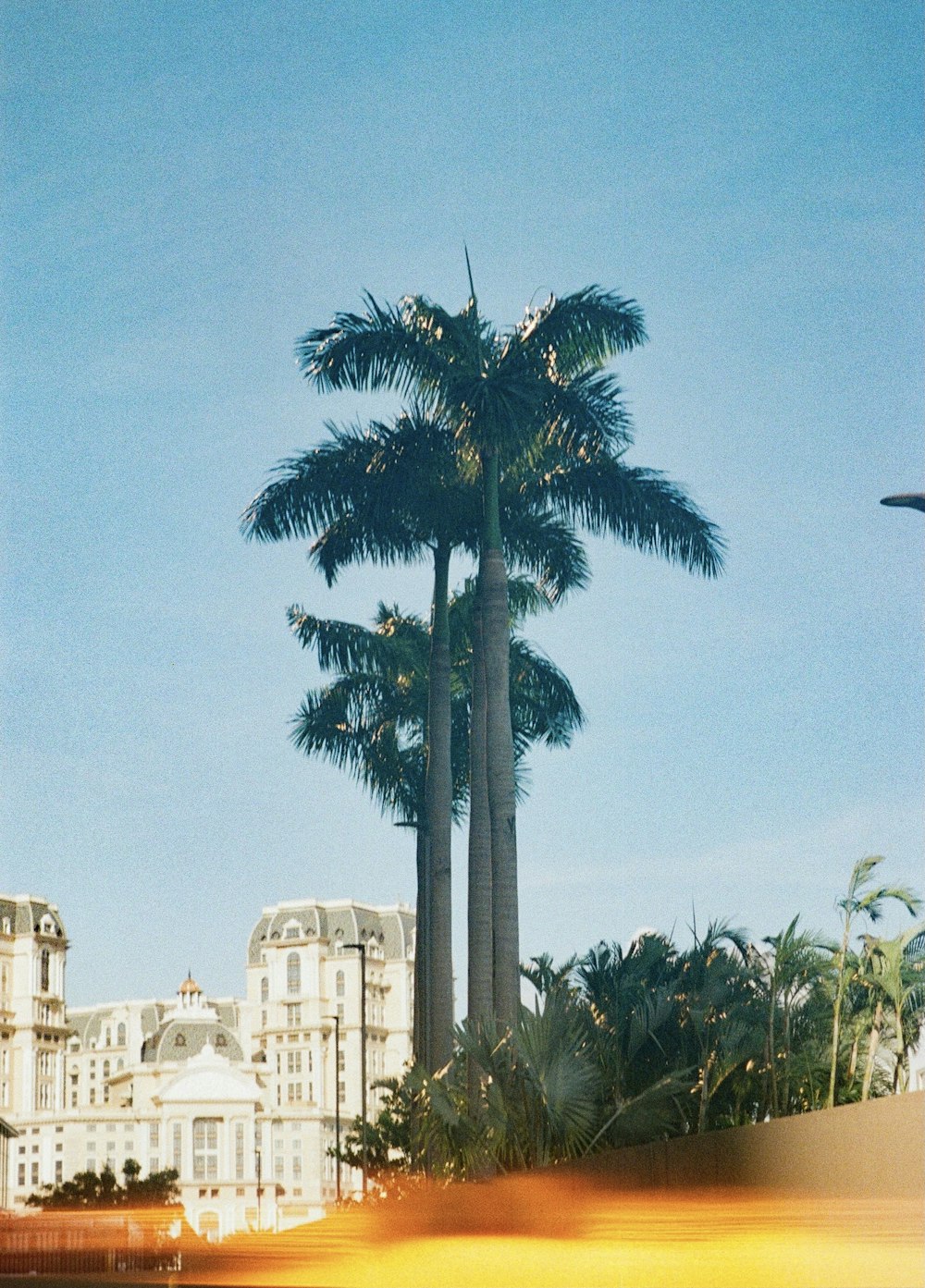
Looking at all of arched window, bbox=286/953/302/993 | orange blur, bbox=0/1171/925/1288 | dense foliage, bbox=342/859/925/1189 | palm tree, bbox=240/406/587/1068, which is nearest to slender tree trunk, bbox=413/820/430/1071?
palm tree, bbox=240/406/587/1068

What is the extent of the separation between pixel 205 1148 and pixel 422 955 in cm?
10277

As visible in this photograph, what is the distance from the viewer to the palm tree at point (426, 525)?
3378 centimetres

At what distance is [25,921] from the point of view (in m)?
126

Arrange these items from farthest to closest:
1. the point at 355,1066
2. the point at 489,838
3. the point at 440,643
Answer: the point at 355,1066
the point at 440,643
the point at 489,838

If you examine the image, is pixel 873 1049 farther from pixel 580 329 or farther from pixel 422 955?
pixel 422 955

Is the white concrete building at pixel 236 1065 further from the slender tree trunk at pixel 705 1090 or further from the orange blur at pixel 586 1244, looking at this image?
the orange blur at pixel 586 1244

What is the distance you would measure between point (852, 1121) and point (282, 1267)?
906 cm

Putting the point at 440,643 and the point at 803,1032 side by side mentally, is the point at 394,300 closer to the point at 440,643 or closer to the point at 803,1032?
the point at 440,643

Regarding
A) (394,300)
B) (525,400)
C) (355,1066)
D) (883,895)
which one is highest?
(394,300)

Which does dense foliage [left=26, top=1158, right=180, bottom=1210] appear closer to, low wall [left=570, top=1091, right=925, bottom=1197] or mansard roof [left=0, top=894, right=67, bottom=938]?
mansard roof [left=0, top=894, right=67, bottom=938]

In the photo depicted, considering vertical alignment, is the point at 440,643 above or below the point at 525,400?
below

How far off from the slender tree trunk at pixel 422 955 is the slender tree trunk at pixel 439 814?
218 cm

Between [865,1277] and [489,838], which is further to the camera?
[489,838]

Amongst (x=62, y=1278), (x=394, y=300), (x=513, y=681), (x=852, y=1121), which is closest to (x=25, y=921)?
(x=513, y=681)
